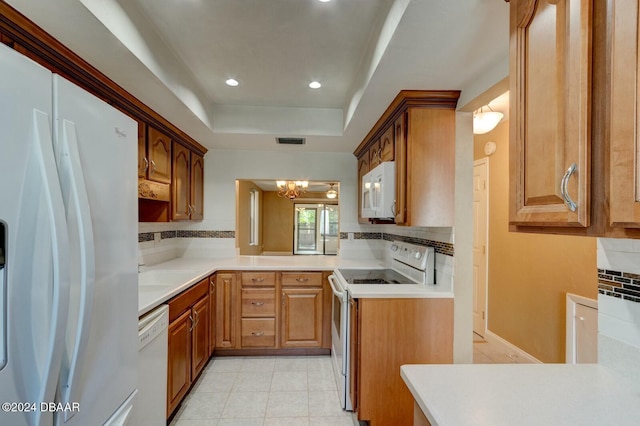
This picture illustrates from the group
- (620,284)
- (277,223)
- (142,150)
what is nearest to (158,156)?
(142,150)

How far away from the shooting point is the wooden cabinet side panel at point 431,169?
1.93 metres

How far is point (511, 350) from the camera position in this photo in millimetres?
2895

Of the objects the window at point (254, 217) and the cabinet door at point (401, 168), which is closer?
the cabinet door at point (401, 168)

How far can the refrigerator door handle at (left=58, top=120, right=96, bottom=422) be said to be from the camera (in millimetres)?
803

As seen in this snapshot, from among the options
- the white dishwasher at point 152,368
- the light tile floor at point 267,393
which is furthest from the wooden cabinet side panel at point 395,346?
the white dishwasher at point 152,368

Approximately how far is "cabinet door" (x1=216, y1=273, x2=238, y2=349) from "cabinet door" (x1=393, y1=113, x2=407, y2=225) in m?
1.77

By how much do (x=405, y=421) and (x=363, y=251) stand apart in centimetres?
194

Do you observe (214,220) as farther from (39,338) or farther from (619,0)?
(619,0)

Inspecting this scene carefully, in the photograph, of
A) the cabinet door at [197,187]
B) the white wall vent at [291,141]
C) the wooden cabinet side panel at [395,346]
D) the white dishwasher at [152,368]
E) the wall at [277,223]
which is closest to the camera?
the white dishwasher at [152,368]

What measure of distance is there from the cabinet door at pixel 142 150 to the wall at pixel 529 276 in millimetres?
3231

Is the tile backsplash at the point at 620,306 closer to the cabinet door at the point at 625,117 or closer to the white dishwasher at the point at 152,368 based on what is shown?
the cabinet door at the point at 625,117

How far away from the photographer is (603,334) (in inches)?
38.7

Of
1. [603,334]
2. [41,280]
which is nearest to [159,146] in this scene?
[41,280]

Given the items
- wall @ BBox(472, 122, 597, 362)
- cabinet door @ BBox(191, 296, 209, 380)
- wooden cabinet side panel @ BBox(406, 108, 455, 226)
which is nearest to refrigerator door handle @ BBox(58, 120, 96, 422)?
cabinet door @ BBox(191, 296, 209, 380)
